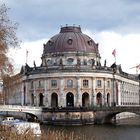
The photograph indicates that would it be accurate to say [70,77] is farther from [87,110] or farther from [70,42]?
[70,42]

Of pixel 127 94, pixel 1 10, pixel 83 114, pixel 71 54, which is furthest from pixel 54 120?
pixel 1 10

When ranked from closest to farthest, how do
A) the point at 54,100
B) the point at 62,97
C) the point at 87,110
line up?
the point at 87,110 → the point at 62,97 → the point at 54,100

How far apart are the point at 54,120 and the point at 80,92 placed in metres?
13.0

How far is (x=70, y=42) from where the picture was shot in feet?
341

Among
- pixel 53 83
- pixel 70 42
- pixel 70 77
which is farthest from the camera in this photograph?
pixel 70 42

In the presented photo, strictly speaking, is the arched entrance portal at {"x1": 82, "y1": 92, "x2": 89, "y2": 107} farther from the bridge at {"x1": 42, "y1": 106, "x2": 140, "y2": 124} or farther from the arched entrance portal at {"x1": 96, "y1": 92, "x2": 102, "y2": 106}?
the bridge at {"x1": 42, "y1": 106, "x2": 140, "y2": 124}

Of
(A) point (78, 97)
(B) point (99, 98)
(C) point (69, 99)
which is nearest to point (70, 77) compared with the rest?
(A) point (78, 97)

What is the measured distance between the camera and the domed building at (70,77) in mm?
95000

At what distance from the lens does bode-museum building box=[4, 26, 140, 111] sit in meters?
95.0

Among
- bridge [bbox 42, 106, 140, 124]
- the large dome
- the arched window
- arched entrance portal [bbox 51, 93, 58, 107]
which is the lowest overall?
bridge [bbox 42, 106, 140, 124]

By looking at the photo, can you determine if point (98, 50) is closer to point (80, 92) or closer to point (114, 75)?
point (114, 75)

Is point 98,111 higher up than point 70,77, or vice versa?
point 70,77

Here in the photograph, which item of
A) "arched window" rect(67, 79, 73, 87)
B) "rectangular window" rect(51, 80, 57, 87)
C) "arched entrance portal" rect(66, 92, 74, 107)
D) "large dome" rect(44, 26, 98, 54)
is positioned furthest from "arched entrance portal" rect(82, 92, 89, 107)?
"large dome" rect(44, 26, 98, 54)

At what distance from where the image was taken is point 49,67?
99.6 metres
